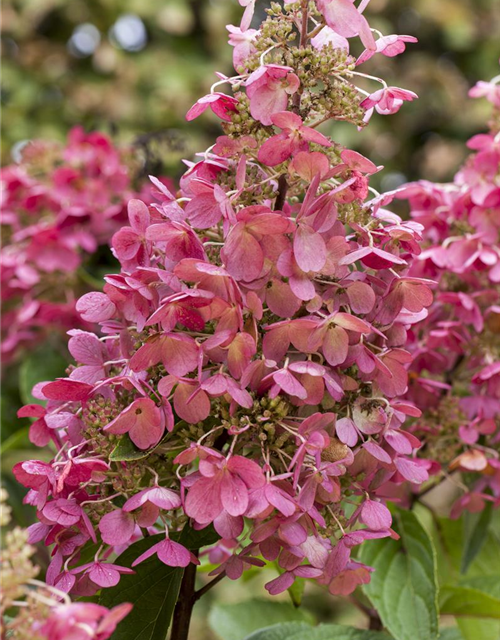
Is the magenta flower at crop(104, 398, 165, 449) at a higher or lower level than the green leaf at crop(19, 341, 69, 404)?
higher

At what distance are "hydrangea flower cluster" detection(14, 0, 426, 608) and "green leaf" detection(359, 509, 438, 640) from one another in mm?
197

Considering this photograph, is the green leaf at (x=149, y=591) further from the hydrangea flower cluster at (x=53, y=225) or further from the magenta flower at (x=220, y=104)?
the hydrangea flower cluster at (x=53, y=225)

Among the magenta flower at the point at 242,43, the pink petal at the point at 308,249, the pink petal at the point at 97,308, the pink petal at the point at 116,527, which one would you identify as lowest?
the pink petal at the point at 116,527

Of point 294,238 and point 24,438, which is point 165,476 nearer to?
point 294,238

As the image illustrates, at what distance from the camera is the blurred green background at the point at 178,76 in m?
2.44

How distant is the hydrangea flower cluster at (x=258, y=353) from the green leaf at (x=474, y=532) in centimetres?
38

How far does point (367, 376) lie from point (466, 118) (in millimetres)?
2358

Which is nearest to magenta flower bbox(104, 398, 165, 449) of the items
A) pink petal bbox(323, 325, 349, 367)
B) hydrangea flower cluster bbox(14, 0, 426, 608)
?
hydrangea flower cluster bbox(14, 0, 426, 608)

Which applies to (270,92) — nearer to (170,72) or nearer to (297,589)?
(297,589)

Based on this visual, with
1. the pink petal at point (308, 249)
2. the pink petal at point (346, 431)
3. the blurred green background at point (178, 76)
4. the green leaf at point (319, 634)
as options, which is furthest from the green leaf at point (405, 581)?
the blurred green background at point (178, 76)

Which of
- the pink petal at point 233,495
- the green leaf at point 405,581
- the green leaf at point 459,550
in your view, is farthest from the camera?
the green leaf at point 459,550

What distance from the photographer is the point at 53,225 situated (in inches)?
48.5

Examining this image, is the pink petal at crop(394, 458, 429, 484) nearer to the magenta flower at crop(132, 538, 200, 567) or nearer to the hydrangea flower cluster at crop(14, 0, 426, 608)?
the hydrangea flower cluster at crop(14, 0, 426, 608)

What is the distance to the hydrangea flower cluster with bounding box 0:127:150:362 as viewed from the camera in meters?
1.22
